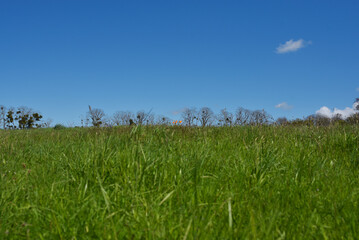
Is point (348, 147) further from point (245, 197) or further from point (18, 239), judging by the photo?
point (18, 239)

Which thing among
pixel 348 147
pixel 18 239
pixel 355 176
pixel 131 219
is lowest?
pixel 18 239

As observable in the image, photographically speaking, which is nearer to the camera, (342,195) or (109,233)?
(109,233)

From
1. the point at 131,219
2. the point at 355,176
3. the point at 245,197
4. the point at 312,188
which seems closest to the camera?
the point at 131,219

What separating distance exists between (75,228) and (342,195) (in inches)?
93.3

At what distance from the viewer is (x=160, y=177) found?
8.96ft

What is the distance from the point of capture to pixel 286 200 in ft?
8.68

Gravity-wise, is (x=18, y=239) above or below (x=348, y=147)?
below

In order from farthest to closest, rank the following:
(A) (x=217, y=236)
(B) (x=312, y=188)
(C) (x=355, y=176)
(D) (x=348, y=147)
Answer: (D) (x=348, y=147)
(C) (x=355, y=176)
(B) (x=312, y=188)
(A) (x=217, y=236)

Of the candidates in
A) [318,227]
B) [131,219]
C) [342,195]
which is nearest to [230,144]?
[342,195]

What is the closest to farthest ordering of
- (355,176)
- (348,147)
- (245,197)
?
1. (245,197)
2. (355,176)
3. (348,147)

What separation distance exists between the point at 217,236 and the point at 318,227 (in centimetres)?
91

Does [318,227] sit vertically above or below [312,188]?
below

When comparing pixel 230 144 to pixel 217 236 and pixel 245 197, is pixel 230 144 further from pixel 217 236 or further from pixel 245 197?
pixel 217 236

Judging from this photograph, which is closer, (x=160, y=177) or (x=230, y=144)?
(x=160, y=177)
